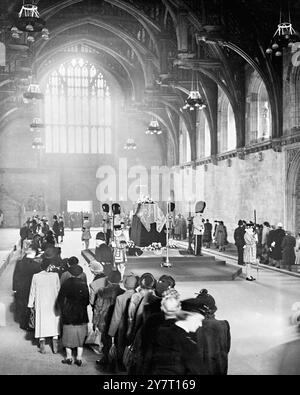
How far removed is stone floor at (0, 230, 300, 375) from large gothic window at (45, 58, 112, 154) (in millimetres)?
23511

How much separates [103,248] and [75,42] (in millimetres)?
17821

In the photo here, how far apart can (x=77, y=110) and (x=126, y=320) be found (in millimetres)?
31738

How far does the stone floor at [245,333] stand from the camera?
270 inches

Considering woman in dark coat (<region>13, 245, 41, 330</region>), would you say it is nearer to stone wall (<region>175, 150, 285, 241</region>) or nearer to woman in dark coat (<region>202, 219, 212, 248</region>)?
stone wall (<region>175, 150, 285, 241</region>)

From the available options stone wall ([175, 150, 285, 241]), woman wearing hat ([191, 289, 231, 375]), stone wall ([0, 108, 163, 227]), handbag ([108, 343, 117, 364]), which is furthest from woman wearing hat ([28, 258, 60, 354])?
stone wall ([0, 108, 163, 227])

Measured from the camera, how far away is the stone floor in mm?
6848

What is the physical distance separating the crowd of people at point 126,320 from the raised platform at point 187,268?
580 centimetres

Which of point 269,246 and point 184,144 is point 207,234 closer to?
point 269,246

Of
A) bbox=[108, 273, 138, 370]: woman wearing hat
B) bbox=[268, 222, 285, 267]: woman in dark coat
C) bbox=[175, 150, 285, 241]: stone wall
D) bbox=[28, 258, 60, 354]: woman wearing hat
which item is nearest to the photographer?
bbox=[108, 273, 138, 370]: woman wearing hat

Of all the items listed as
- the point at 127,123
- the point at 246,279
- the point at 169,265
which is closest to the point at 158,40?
the point at 169,265

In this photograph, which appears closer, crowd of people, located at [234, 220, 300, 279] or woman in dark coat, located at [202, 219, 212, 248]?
crowd of people, located at [234, 220, 300, 279]

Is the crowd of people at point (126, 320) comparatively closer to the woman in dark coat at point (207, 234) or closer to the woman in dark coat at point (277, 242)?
the woman in dark coat at point (277, 242)

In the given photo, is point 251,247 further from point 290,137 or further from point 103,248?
point 290,137

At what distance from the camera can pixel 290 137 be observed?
61.3 ft
